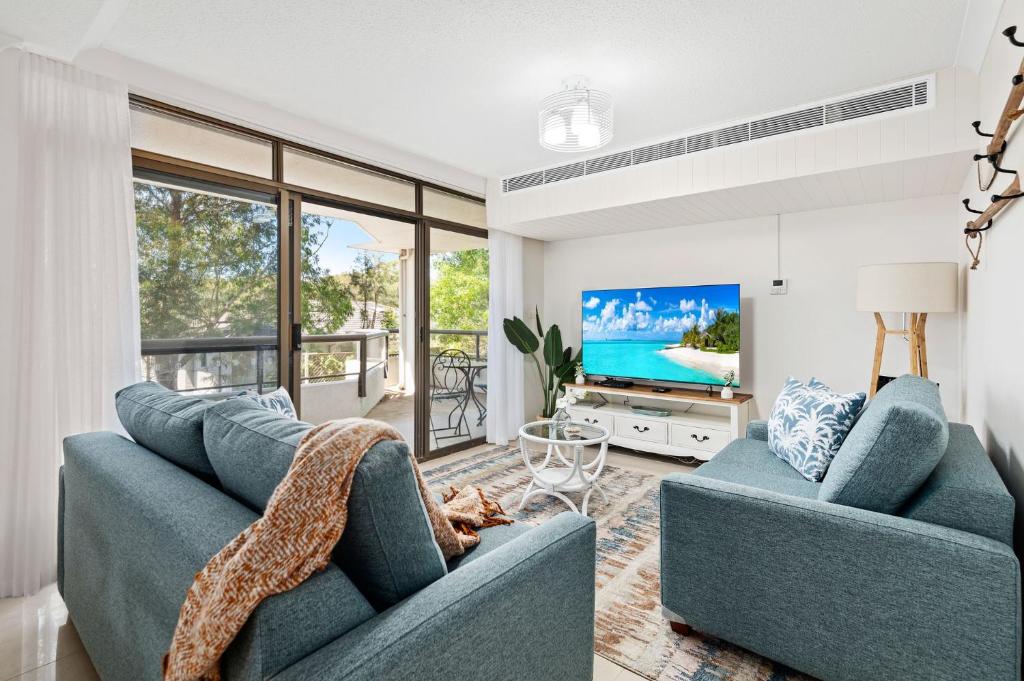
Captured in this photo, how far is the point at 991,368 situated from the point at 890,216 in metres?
1.75

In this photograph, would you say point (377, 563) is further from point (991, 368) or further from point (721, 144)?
point (721, 144)

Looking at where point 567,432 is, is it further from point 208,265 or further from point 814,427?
point 208,265

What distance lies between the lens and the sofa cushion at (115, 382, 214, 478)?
1401 millimetres

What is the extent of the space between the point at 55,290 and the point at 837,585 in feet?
10.5

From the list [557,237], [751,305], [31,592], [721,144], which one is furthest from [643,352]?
[31,592]

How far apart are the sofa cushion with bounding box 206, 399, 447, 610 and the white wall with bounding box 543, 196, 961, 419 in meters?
3.66

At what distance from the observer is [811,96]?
9.41 feet

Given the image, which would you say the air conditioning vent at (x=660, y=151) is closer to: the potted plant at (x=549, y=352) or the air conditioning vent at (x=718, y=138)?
the air conditioning vent at (x=718, y=138)

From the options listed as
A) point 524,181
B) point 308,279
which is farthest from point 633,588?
point 524,181

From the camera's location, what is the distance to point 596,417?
4496 mm

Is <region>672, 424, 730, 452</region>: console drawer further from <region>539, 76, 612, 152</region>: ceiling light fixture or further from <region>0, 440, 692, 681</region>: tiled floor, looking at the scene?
<region>0, 440, 692, 681</region>: tiled floor

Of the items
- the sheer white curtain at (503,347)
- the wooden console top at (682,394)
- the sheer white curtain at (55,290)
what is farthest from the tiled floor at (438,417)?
the sheer white curtain at (55,290)

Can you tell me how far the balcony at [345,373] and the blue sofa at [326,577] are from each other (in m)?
1.32

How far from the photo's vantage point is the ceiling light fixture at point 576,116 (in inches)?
101
